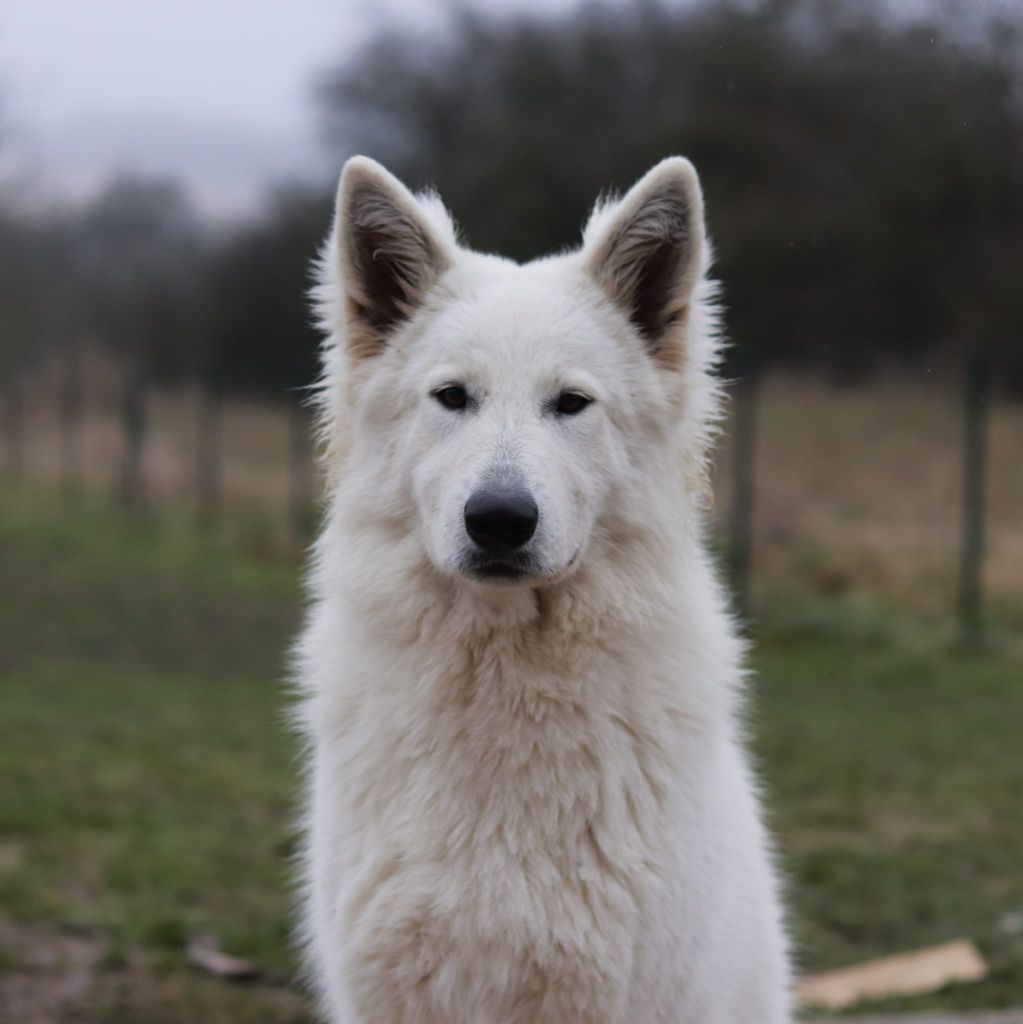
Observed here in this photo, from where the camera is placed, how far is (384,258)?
3441 mm

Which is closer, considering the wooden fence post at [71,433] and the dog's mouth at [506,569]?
the dog's mouth at [506,569]

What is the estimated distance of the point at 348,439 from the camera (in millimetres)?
3420

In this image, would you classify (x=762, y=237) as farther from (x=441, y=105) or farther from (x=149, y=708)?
(x=149, y=708)

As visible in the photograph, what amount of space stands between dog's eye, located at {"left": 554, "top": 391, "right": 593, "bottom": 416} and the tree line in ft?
39.2

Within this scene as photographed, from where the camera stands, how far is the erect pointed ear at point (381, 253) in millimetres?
3297

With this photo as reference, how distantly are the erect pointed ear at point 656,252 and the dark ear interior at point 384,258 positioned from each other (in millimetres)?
450

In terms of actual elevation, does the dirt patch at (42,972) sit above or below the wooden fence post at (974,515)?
below

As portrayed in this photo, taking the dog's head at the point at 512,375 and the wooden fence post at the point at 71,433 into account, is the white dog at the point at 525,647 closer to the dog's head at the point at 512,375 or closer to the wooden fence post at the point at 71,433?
the dog's head at the point at 512,375

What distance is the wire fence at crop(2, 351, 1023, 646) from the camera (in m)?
12.4

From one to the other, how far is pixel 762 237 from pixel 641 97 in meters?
4.77

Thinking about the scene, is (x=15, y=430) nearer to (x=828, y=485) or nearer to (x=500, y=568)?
(x=828, y=485)

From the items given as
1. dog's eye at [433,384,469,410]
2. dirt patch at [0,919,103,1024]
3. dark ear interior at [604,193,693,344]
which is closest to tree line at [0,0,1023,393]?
dirt patch at [0,919,103,1024]

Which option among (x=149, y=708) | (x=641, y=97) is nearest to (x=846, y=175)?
(x=641, y=97)

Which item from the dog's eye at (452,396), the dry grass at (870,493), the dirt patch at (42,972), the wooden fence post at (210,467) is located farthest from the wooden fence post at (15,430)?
the dog's eye at (452,396)
